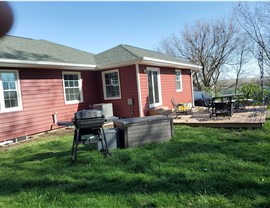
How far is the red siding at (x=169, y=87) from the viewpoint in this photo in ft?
31.1

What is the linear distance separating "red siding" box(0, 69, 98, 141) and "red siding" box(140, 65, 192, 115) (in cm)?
281

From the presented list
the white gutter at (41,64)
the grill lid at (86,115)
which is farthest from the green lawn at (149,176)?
the white gutter at (41,64)

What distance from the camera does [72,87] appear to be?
938 centimetres

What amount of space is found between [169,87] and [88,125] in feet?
26.3

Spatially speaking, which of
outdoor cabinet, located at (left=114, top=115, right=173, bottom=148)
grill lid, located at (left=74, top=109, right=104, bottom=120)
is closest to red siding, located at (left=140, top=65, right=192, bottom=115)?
outdoor cabinet, located at (left=114, top=115, right=173, bottom=148)

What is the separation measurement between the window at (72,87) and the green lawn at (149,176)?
165 inches

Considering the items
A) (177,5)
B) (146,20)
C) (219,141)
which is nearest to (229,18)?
(146,20)

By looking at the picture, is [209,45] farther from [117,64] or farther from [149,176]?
[149,176]

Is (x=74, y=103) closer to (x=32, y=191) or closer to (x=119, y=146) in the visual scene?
(x=119, y=146)

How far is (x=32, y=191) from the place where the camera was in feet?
10.3

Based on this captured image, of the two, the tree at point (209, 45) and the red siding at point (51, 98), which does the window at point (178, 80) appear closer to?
the red siding at point (51, 98)

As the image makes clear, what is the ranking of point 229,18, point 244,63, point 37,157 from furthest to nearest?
point 244,63 < point 229,18 < point 37,157

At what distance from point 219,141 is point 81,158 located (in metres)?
3.04

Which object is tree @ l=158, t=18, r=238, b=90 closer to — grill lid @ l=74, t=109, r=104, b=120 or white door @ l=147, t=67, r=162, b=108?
white door @ l=147, t=67, r=162, b=108
